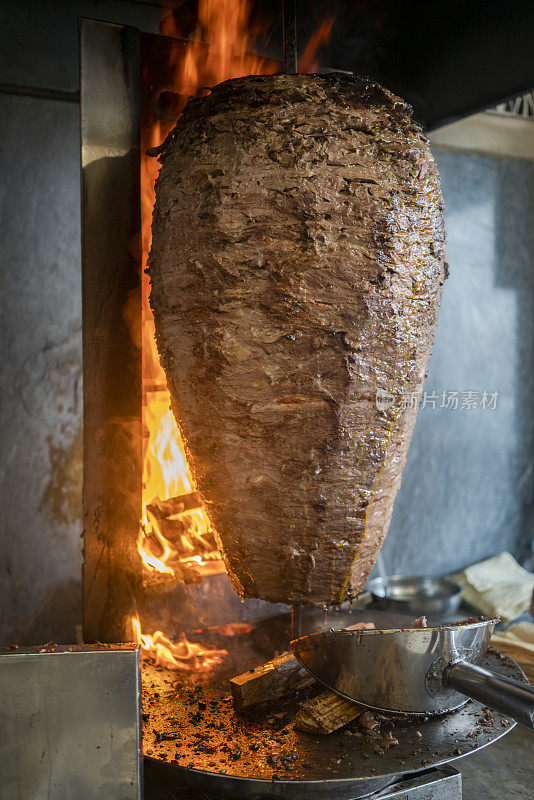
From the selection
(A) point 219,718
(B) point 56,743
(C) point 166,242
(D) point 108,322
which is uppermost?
(C) point 166,242

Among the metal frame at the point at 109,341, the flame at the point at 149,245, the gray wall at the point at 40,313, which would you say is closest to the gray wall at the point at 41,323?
the gray wall at the point at 40,313

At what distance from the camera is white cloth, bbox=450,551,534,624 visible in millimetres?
3577

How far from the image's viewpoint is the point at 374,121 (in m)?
1.70

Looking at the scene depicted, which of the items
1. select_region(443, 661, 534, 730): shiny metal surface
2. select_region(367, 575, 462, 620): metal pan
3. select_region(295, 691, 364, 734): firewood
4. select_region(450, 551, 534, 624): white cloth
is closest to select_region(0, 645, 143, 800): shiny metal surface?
select_region(295, 691, 364, 734): firewood

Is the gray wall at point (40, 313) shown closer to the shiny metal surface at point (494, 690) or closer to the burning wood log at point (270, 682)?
the burning wood log at point (270, 682)

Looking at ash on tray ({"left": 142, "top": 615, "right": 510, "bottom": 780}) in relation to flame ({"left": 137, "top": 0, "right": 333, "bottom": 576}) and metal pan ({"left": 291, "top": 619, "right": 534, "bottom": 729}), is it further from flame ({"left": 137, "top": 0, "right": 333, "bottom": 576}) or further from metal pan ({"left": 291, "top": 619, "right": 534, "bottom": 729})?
flame ({"left": 137, "top": 0, "right": 333, "bottom": 576})

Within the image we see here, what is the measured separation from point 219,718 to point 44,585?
4.93ft

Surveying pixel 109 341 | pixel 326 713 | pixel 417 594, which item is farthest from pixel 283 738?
pixel 417 594

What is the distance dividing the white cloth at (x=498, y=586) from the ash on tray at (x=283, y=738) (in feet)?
6.11

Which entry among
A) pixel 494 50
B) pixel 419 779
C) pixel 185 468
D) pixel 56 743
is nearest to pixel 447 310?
pixel 494 50

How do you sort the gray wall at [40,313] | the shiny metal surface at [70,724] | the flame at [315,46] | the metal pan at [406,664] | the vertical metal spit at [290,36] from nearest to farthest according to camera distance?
the shiny metal surface at [70,724] < the metal pan at [406,664] < the vertical metal spit at [290,36] < the flame at [315,46] < the gray wall at [40,313]

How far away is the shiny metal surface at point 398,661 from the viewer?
161 cm

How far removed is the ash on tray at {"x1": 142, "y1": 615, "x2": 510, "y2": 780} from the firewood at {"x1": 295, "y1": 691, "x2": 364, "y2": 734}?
0.03 metres

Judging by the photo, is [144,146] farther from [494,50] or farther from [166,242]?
[494,50]
